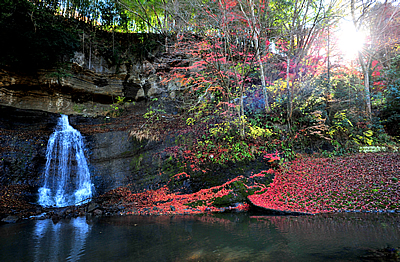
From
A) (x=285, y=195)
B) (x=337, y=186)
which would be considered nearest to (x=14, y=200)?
(x=285, y=195)

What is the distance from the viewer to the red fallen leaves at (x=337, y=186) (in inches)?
207

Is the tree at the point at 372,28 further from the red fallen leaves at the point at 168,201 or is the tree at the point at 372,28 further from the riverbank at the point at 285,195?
the red fallen leaves at the point at 168,201

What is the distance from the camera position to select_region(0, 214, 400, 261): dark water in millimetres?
2838

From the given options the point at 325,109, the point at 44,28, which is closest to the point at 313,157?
the point at 325,109

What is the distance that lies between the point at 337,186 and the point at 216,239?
182 inches

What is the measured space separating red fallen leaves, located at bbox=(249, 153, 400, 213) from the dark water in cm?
76

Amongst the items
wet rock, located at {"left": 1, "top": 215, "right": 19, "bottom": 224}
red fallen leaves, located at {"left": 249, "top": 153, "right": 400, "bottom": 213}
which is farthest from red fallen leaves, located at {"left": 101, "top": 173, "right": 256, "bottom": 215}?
wet rock, located at {"left": 1, "top": 215, "right": 19, "bottom": 224}

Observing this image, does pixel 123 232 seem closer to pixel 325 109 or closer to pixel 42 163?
pixel 42 163

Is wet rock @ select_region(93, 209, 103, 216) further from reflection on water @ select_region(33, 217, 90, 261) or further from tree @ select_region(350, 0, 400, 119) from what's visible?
tree @ select_region(350, 0, 400, 119)

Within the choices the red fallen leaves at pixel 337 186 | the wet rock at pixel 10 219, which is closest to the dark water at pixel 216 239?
the red fallen leaves at pixel 337 186

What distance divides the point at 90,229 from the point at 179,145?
5.10 metres

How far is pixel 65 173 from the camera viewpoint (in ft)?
32.0

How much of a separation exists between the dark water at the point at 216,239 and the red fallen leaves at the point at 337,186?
76cm

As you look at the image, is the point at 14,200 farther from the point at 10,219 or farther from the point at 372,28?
the point at 372,28
